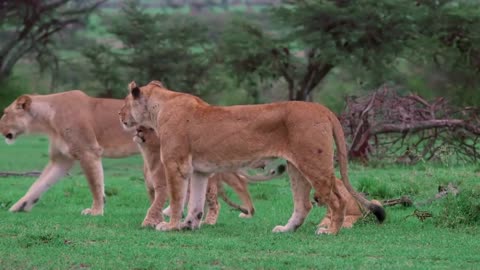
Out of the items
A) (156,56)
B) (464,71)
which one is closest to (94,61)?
(156,56)

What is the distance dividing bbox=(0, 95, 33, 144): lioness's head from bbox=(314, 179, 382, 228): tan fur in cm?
344

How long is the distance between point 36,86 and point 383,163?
13492 mm

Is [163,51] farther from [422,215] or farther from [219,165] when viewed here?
[219,165]

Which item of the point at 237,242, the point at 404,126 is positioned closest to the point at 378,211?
the point at 237,242

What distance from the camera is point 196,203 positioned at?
8.39 meters

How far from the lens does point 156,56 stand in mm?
25125

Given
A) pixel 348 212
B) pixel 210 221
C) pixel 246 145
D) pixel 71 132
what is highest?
pixel 246 145

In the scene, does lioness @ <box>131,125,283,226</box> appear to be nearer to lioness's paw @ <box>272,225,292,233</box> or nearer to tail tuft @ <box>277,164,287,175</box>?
tail tuft @ <box>277,164,287,175</box>

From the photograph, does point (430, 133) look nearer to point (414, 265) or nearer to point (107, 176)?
point (107, 176)

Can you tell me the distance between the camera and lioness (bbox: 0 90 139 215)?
33.5 feet

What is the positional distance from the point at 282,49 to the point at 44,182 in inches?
540

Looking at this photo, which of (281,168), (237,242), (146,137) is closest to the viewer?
(237,242)

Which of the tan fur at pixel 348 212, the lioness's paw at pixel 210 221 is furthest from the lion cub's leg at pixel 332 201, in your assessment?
the lioness's paw at pixel 210 221

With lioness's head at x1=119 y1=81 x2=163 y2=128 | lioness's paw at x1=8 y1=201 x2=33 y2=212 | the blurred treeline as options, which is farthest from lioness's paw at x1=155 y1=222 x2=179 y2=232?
the blurred treeline
